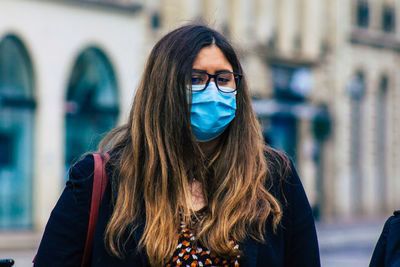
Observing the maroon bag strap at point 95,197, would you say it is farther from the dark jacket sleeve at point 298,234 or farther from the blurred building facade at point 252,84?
the blurred building facade at point 252,84

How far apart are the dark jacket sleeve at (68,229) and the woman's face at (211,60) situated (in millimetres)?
602

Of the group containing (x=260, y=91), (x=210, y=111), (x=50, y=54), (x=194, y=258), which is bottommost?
(x=194, y=258)

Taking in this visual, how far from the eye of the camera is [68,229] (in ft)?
9.96

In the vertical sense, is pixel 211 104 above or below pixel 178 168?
above

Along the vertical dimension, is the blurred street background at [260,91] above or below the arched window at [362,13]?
below

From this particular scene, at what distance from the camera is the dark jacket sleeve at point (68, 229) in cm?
304

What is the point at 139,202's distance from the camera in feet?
10.2

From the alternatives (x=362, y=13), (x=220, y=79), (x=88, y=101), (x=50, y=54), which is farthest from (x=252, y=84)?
(x=220, y=79)

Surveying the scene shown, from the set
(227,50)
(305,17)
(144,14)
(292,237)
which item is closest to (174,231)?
(292,237)

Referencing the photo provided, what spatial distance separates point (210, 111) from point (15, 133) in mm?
17048

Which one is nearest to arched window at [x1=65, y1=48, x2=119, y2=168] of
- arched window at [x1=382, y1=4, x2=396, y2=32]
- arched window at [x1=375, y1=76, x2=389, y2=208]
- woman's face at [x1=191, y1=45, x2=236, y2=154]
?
arched window at [x1=375, y1=76, x2=389, y2=208]

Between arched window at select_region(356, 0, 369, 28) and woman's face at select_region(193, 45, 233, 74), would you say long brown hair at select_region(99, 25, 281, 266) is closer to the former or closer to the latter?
woman's face at select_region(193, 45, 233, 74)

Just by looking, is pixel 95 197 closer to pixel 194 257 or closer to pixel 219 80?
pixel 194 257

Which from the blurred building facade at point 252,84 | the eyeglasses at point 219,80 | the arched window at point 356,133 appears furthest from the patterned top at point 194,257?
the arched window at point 356,133
